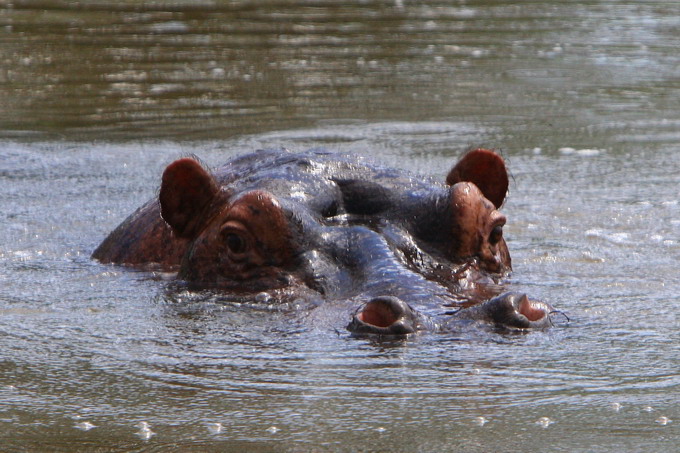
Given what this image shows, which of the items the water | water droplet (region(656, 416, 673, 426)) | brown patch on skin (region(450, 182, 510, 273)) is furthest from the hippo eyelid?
water droplet (region(656, 416, 673, 426))

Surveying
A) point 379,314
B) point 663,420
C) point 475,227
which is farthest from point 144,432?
point 475,227

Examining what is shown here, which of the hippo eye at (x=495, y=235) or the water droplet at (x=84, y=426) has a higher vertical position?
the water droplet at (x=84, y=426)

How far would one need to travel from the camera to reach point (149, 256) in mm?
5977

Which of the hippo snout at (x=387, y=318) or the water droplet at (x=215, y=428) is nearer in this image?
the water droplet at (x=215, y=428)

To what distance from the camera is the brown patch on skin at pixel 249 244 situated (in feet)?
16.5

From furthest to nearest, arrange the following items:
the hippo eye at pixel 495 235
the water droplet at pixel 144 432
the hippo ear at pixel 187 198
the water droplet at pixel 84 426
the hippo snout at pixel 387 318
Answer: the hippo ear at pixel 187 198 → the hippo eye at pixel 495 235 → the hippo snout at pixel 387 318 → the water droplet at pixel 84 426 → the water droplet at pixel 144 432

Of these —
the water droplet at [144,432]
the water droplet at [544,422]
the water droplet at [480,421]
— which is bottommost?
the water droplet at [544,422]

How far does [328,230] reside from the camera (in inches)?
201

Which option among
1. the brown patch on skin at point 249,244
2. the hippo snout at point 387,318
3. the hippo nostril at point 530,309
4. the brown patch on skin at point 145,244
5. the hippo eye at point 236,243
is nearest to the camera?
the hippo snout at point 387,318

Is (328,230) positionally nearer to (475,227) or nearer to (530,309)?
(475,227)

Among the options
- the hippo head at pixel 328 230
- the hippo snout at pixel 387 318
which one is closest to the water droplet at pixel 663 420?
the hippo snout at pixel 387 318

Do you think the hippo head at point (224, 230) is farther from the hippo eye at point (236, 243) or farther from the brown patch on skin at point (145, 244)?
the brown patch on skin at point (145, 244)

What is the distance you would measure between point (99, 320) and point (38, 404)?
127 cm

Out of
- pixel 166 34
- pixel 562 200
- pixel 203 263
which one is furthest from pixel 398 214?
pixel 166 34
